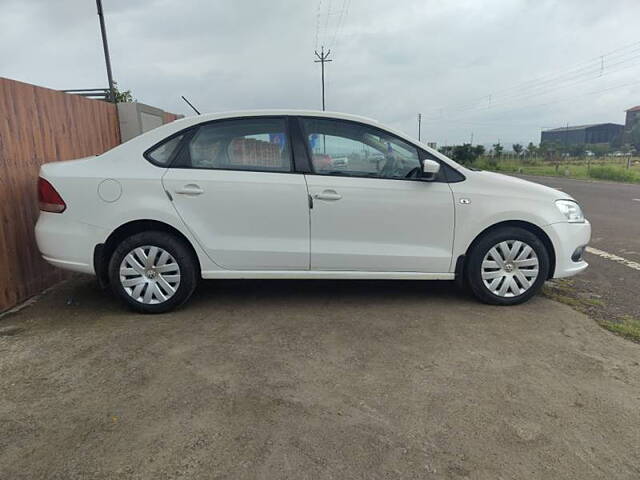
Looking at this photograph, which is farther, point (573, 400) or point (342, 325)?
point (342, 325)

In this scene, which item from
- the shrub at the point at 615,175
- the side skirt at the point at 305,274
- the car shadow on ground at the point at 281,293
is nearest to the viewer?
the side skirt at the point at 305,274

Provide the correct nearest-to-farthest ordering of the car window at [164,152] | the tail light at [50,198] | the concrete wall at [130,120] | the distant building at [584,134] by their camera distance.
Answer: the tail light at [50,198], the car window at [164,152], the concrete wall at [130,120], the distant building at [584,134]

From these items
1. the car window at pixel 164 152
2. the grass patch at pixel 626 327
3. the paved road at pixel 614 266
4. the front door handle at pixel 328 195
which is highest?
the car window at pixel 164 152

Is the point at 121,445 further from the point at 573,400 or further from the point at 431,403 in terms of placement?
the point at 573,400

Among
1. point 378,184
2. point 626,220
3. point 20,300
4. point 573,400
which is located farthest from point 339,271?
point 626,220

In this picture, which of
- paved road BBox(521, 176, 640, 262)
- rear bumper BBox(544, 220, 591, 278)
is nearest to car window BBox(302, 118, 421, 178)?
rear bumper BBox(544, 220, 591, 278)

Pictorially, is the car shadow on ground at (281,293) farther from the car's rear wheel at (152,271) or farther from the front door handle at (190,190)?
the front door handle at (190,190)

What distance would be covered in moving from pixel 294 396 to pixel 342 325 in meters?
1.07

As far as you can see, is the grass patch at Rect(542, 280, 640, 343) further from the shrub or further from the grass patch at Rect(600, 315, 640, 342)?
the shrub

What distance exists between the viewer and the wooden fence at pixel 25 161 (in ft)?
12.6

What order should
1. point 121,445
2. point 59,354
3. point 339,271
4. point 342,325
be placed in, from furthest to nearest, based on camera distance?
point 339,271
point 342,325
point 59,354
point 121,445

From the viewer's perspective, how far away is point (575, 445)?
85.5 inches

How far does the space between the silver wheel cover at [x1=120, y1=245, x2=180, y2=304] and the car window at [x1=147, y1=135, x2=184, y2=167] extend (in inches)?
28.2

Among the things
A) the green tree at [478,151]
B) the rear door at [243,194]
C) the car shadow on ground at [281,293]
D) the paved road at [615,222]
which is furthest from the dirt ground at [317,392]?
the green tree at [478,151]
